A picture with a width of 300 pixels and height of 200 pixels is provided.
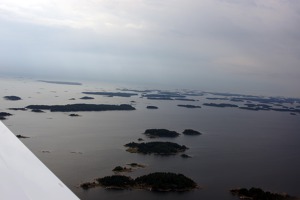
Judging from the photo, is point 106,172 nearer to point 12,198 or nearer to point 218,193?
point 218,193

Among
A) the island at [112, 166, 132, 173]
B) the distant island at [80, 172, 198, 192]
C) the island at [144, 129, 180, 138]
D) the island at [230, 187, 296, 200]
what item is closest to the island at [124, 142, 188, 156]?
the island at [112, 166, 132, 173]

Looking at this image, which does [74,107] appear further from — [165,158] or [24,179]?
[24,179]

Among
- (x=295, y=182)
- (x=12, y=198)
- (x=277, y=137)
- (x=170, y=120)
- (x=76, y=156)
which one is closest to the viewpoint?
(x=12, y=198)

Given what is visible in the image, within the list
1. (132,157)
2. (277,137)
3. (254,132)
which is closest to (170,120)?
(254,132)

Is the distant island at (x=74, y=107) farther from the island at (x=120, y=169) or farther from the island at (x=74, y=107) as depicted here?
the island at (x=120, y=169)

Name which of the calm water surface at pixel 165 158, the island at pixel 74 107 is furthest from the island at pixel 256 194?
the island at pixel 74 107

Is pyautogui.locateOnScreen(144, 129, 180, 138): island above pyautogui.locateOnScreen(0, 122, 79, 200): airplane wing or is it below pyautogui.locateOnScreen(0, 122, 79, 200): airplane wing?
below

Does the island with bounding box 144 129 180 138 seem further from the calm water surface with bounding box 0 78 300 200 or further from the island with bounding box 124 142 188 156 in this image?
the island with bounding box 124 142 188 156
